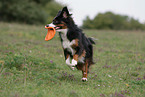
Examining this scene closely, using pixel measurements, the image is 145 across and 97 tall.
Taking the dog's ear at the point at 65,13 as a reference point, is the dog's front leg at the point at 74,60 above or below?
below

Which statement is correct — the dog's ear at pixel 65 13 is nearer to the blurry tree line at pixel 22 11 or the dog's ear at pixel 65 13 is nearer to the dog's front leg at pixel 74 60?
the dog's front leg at pixel 74 60

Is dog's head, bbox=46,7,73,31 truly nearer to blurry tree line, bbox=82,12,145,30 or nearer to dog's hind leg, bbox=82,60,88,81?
dog's hind leg, bbox=82,60,88,81

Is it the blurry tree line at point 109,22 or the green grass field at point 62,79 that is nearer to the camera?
the green grass field at point 62,79

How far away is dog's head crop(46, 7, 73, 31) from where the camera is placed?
6066 millimetres

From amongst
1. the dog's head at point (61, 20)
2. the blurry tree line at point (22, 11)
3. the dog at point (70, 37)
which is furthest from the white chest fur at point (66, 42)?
the blurry tree line at point (22, 11)

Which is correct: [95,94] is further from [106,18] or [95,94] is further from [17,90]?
[106,18]

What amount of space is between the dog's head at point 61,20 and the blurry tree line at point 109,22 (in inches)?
1975

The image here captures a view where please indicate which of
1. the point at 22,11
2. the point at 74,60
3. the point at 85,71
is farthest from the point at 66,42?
the point at 22,11

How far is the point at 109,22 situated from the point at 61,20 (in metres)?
52.3

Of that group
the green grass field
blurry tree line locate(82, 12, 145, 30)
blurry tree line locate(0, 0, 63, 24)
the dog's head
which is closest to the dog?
the dog's head

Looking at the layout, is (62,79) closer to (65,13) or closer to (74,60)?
(74,60)

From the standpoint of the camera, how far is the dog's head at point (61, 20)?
6066 mm

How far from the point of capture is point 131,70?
867cm

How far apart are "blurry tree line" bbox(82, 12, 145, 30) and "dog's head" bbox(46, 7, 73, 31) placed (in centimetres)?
5017
